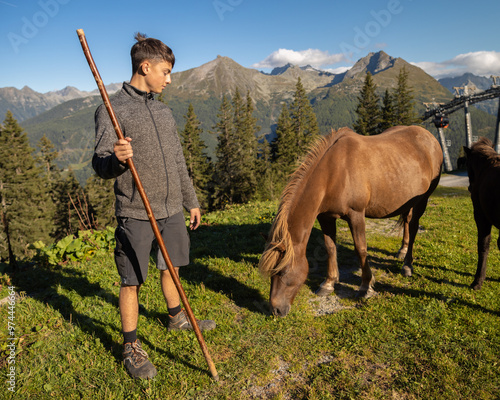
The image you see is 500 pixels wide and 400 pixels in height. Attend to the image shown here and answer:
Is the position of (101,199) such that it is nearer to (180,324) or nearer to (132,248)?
(180,324)

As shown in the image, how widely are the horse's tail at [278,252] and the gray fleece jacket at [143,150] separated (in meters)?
1.41

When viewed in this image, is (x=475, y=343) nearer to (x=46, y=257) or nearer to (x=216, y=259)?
(x=216, y=259)

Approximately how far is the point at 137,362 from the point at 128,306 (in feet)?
2.22

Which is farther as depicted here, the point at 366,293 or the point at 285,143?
the point at 285,143

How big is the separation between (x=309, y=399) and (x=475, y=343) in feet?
7.85

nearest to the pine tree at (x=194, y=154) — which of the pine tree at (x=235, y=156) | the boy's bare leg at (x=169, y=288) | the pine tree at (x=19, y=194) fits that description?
the pine tree at (x=235, y=156)

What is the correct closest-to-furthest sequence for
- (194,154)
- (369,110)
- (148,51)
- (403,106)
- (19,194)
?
(148,51) < (19,194) < (194,154) < (403,106) < (369,110)

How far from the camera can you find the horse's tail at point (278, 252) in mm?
4000

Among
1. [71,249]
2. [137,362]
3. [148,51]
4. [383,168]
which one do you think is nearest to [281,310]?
[137,362]

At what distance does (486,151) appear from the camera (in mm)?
5141

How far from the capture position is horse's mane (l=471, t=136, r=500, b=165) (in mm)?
4879

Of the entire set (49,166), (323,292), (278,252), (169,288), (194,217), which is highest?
(49,166)

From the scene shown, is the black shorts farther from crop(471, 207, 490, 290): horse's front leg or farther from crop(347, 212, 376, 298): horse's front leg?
crop(471, 207, 490, 290): horse's front leg

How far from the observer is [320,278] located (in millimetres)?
5840
